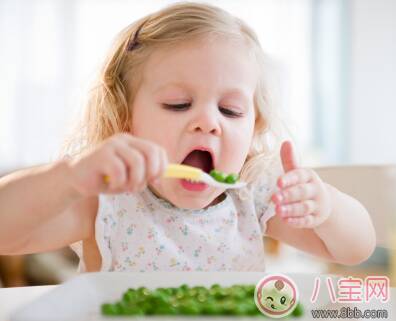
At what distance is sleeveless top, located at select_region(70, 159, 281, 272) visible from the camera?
1.17 meters

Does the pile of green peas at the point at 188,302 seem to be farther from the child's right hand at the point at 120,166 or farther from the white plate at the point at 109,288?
the child's right hand at the point at 120,166

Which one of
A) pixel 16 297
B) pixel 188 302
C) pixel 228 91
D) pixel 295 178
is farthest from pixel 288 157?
pixel 16 297

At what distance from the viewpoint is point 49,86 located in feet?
14.5

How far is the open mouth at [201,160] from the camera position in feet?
3.56

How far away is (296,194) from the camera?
913mm

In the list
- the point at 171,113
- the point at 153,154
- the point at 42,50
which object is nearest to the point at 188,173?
the point at 153,154

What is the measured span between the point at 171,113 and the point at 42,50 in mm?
3472

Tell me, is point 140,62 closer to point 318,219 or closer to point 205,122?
point 205,122

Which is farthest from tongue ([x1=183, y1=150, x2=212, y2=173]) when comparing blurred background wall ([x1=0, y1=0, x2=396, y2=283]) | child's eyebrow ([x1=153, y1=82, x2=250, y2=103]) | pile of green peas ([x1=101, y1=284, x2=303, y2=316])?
blurred background wall ([x1=0, y1=0, x2=396, y2=283])

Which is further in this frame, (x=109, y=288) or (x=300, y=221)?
(x=300, y=221)

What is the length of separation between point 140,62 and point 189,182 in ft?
0.80

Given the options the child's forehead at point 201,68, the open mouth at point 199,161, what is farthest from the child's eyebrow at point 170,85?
the open mouth at point 199,161

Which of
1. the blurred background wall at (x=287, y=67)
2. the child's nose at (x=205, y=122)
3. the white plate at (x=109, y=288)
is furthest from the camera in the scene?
the blurred background wall at (x=287, y=67)

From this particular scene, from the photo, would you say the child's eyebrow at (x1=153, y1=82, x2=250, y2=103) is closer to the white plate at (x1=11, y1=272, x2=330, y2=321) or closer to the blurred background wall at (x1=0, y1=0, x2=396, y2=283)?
the white plate at (x1=11, y1=272, x2=330, y2=321)
